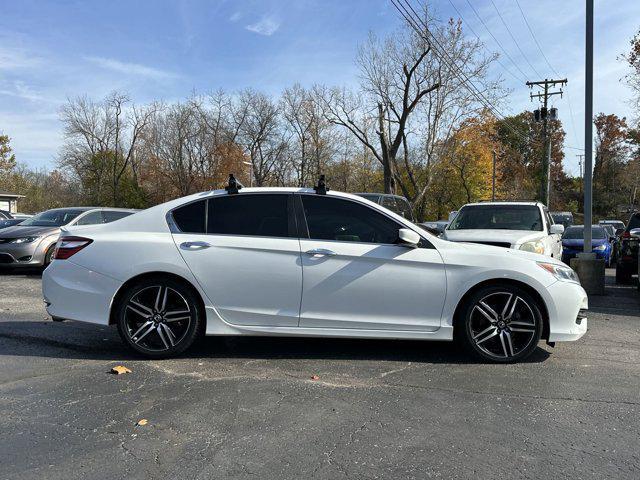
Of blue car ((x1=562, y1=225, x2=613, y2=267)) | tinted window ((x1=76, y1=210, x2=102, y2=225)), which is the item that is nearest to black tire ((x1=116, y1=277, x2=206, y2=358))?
tinted window ((x1=76, y1=210, x2=102, y2=225))

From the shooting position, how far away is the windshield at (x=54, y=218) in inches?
501

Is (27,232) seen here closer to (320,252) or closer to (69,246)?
(69,246)

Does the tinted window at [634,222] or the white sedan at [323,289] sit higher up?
the tinted window at [634,222]

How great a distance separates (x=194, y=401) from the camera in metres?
3.95

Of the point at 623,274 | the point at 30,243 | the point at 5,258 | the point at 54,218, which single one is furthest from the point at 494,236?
the point at 54,218

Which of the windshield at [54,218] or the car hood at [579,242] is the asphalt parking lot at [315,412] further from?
the car hood at [579,242]

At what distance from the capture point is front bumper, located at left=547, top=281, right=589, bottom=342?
488cm

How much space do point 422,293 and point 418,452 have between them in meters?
1.91

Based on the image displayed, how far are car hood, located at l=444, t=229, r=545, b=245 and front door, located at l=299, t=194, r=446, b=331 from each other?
3.43m

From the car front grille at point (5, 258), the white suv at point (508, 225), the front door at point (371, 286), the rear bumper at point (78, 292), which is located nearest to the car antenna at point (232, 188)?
the front door at point (371, 286)

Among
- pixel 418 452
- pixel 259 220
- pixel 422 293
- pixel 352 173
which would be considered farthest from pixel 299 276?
pixel 352 173

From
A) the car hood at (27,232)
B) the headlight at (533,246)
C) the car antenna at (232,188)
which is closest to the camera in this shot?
the car antenna at (232,188)

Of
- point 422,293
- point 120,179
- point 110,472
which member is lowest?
point 110,472

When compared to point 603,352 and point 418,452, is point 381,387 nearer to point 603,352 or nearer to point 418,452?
point 418,452
